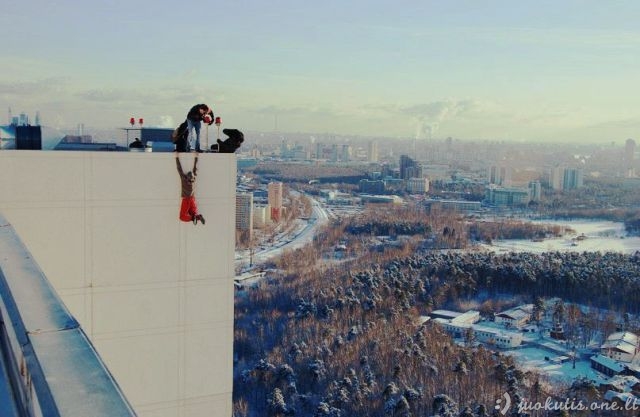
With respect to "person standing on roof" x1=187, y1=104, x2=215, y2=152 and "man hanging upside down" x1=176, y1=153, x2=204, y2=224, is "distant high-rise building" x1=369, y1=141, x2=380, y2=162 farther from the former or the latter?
"man hanging upside down" x1=176, y1=153, x2=204, y2=224

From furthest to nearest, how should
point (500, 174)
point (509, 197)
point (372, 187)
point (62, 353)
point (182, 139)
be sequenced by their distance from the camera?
point (500, 174)
point (372, 187)
point (509, 197)
point (182, 139)
point (62, 353)

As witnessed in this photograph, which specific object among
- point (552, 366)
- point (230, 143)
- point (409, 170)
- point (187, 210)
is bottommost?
point (552, 366)

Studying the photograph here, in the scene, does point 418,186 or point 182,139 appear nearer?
point 182,139

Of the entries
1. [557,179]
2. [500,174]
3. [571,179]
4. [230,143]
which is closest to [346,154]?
[500,174]

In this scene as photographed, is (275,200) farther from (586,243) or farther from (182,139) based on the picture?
(182,139)

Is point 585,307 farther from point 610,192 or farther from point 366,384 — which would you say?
point 610,192

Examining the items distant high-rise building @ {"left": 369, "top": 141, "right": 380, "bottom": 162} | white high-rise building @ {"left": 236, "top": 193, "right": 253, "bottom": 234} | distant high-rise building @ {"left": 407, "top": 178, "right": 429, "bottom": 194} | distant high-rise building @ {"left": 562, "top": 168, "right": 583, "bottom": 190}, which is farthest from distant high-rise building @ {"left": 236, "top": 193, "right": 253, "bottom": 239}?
distant high-rise building @ {"left": 369, "top": 141, "right": 380, "bottom": 162}

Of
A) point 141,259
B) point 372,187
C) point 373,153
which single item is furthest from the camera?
point 373,153

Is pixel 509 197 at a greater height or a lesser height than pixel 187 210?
lesser
